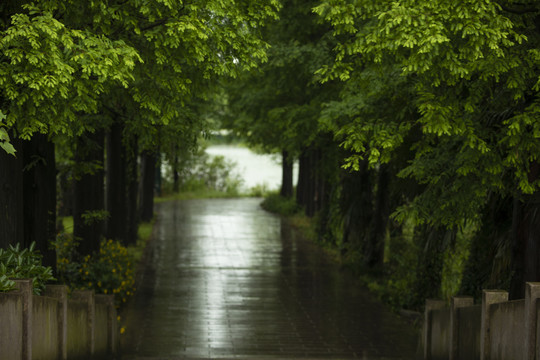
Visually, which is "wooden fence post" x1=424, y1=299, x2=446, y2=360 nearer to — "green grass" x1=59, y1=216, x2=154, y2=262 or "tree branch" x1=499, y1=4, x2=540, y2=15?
"tree branch" x1=499, y1=4, x2=540, y2=15

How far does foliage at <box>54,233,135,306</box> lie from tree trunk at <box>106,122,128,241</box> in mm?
2853

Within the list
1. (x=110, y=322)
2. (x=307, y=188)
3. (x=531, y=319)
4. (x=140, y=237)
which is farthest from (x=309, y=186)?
(x=531, y=319)

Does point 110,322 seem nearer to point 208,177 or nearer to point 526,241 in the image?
point 526,241

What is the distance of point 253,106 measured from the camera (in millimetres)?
22312

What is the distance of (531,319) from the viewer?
730cm

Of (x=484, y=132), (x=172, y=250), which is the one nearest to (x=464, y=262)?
(x=484, y=132)

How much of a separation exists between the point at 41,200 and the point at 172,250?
12.4 meters

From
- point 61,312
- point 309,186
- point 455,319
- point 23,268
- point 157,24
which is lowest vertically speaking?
point 455,319

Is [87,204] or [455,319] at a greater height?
[87,204]

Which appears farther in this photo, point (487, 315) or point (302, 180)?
point (302, 180)

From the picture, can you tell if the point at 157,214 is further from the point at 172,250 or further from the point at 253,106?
the point at 253,106

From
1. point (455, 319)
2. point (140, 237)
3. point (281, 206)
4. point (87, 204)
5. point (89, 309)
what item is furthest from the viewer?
point (281, 206)

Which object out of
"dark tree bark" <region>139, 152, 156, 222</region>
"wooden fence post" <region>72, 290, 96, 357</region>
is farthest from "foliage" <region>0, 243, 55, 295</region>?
"dark tree bark" <region>139, 152, 156, 222</region>

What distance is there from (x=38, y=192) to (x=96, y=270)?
338 cm
